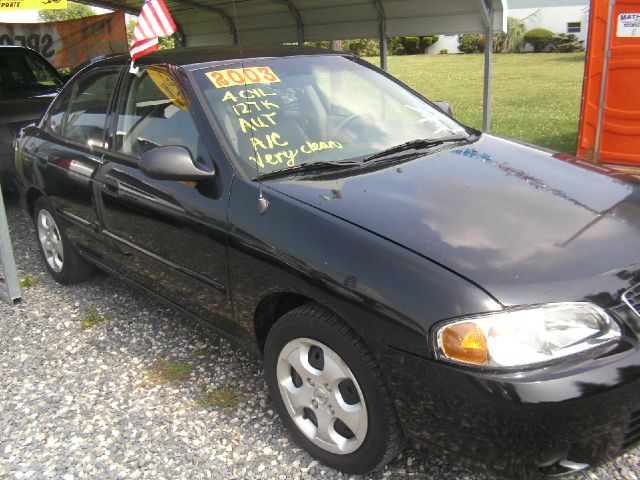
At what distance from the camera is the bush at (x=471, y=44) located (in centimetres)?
3228

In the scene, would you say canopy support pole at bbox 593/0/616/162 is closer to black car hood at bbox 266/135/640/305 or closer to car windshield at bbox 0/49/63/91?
black car hood at bbox 266/135/640/305

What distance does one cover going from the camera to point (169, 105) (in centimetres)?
317

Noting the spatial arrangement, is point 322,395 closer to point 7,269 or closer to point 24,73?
point 7,269

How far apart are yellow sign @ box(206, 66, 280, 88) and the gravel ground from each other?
1493 mm

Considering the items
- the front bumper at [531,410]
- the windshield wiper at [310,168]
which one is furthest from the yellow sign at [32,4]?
the front bumper at [531,410]

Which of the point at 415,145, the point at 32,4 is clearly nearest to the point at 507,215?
the point at 415,145

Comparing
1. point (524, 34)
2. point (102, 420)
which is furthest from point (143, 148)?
point (524, 34)

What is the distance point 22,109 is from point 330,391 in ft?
18.6

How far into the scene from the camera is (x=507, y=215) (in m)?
2.31

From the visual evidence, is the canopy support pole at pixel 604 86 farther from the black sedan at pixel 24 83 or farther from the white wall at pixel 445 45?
the white wall at pixel 445 45

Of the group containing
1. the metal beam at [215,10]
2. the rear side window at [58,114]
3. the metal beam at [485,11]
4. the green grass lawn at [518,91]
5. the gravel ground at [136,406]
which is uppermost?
the metal beam at [215,10]

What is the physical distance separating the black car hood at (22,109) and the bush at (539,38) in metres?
28.4

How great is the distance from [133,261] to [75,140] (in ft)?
3.52

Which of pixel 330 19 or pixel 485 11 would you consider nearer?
pixel 485 11
